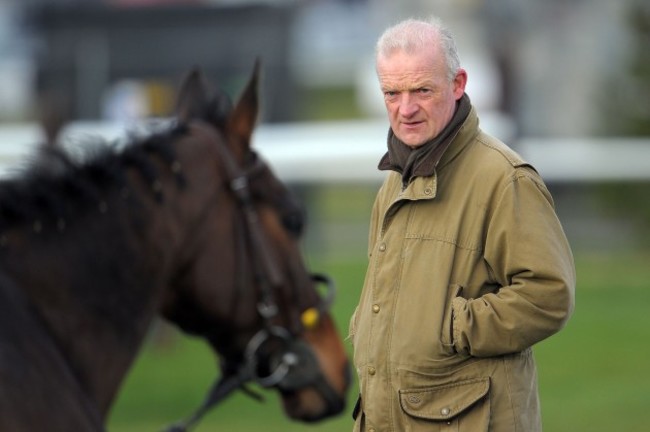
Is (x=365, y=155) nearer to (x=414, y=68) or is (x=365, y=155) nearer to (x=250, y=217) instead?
(x=250, y=217)

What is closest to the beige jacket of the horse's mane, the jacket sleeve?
the jacket sleeve

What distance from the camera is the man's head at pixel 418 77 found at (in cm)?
327

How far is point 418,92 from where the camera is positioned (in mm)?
3287

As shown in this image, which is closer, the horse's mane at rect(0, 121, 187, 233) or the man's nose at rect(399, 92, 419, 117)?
the man's nose at rect(399, 92, 419, 117)

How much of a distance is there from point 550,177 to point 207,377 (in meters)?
6.08

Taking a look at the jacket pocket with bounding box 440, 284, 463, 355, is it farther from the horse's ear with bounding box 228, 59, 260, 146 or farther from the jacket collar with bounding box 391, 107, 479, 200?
the horse's ear with bounding box 228, 59, 260, 146

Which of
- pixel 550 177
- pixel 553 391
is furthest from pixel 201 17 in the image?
pixel 553 391

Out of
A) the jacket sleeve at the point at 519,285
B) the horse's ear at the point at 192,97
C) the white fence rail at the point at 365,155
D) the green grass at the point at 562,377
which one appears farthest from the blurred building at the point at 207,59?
the jacket sleeve at the point at 519,285

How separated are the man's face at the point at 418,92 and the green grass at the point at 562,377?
4713 millimetres

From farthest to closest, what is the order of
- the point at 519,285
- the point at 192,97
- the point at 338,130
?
the point at 338,130 < the point at 192,97 < the point at 519,285

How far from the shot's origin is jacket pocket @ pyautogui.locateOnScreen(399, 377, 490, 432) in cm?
325

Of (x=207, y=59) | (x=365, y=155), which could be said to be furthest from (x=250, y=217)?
(x=207, y=59)

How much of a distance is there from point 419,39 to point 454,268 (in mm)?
568

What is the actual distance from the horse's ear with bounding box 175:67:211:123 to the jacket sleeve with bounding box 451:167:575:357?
1744mm
